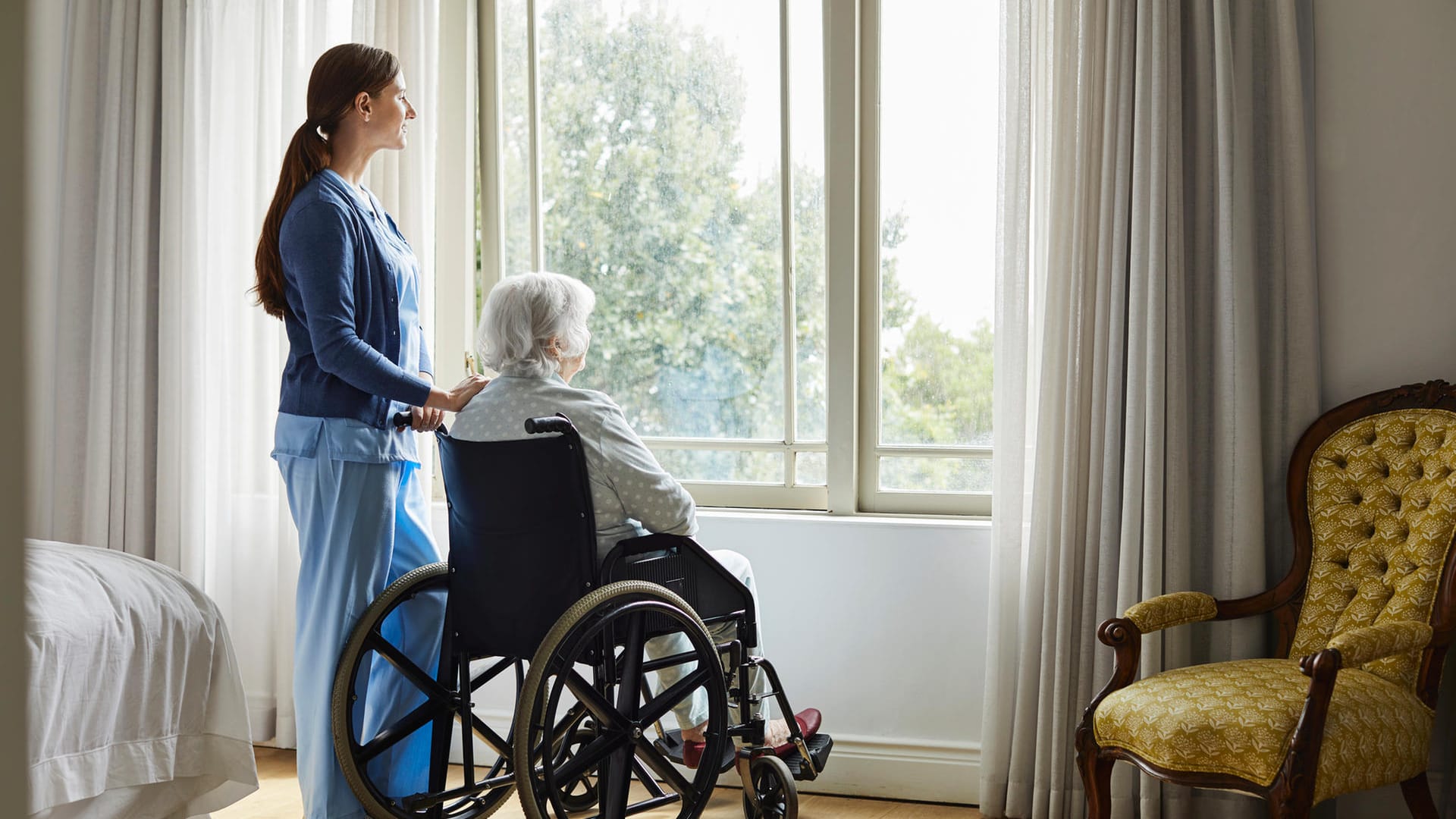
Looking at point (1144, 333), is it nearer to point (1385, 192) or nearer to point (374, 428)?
point (1385, 192)

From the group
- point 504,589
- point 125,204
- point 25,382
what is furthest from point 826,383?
point 25,382

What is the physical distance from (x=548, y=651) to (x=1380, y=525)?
180 cm

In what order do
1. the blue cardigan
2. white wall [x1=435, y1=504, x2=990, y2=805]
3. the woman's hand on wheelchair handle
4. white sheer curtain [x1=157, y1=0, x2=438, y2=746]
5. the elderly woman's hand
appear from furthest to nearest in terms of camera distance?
white sheer curtain [x1=157, y1=0, x2=438, y2=746] → white wall [x1=435, y1=504, x2=990, y2=805] → the woman's hand on wheelchair handle → the elderly woman's hand → the blue cardigan

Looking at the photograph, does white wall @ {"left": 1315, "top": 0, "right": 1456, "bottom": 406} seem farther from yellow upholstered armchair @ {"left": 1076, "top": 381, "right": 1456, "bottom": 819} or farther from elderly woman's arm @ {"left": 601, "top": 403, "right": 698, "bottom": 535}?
elderly woman's arm @ {"left": 601, "top": 403, "right": 698, "bottom": 535}

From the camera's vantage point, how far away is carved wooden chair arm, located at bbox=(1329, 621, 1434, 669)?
74.1 inches

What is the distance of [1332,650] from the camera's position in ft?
6.03

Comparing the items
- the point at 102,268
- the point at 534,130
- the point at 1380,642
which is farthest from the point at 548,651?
the point at 102,268

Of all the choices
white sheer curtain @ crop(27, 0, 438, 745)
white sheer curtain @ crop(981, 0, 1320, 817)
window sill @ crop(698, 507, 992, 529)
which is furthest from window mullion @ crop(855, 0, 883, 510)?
white sheer curtain @ crop(27, 0, 438, 745)

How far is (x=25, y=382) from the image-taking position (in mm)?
268

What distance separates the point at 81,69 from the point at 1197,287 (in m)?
3.32

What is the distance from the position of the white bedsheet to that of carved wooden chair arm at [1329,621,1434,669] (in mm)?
2118

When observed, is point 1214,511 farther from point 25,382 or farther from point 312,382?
point 25,382

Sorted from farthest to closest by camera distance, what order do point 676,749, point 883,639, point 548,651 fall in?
point 883,639
point 676,749
point 548,651

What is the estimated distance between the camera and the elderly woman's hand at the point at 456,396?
7.02 ft
